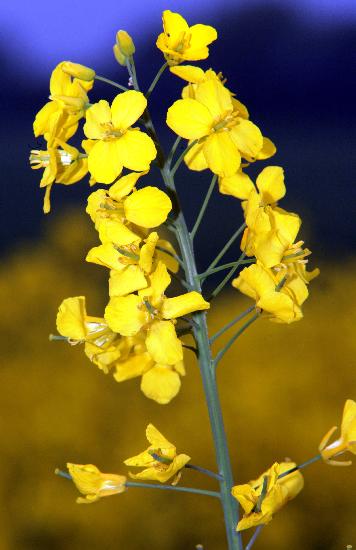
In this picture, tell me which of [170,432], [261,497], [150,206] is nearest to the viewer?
[150,206]

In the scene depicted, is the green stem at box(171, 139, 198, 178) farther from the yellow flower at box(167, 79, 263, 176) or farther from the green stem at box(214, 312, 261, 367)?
the green stem at box(214, 312, 261, 367)

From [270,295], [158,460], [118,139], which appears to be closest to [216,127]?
[118,139]

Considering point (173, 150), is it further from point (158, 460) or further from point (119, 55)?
point (158, 460)

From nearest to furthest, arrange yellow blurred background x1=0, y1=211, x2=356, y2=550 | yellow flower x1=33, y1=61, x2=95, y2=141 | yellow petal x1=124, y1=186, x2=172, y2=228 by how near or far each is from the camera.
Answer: yellow petal x1=124, y1=186, x2=172, y2=228 < yellow flower x1=33, y1=61, x2=95, y2=141 < yellow blurred background x1=0, y1=211, x2=356, y2=550

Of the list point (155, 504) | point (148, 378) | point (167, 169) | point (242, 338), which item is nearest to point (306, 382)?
point (242, 338)

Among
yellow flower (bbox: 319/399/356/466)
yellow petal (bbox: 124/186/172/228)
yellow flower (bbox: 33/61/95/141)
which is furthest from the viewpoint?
yellow flower (bbox: 319/399/356/466)

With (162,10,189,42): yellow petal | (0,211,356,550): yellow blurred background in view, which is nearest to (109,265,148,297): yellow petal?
(162,10,189,42): yellow petal

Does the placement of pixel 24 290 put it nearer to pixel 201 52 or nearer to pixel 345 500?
pixel 345 500

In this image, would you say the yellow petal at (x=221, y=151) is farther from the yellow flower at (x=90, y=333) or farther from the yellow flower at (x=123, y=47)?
the yellow flower at (x=90, y=333)
